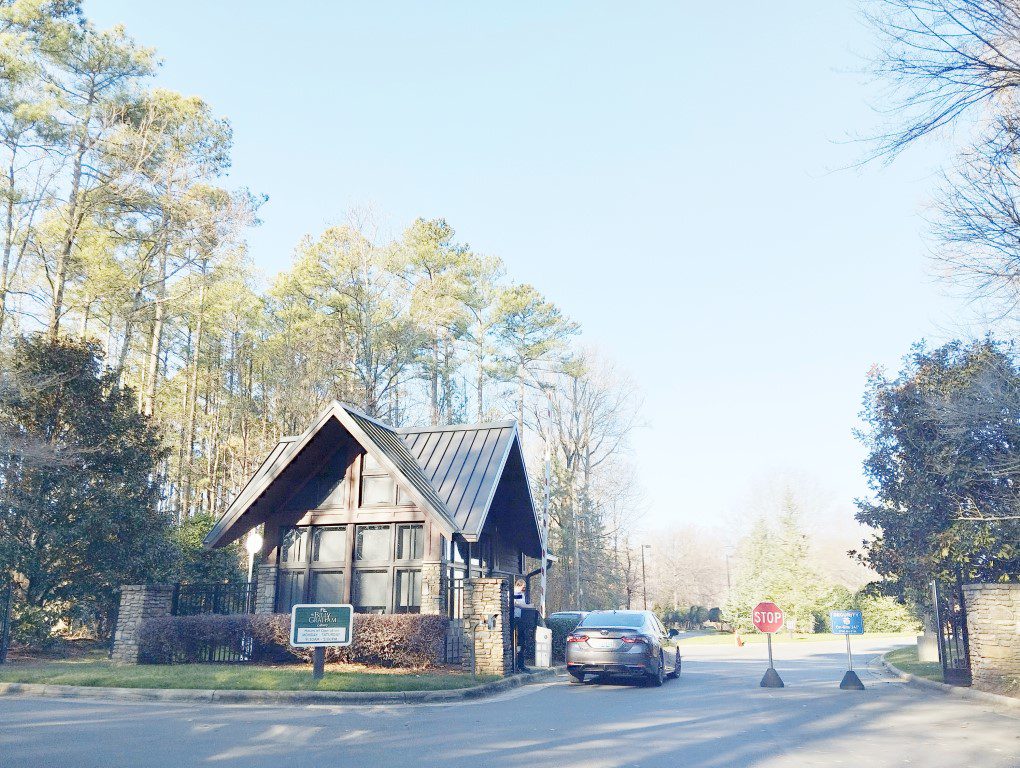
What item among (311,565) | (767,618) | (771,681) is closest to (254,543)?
(311,565)

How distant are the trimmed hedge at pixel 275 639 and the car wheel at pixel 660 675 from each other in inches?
169

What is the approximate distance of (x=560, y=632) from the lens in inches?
911

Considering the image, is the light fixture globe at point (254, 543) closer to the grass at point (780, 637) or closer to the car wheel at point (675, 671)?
the car wheel at point (675, 671)

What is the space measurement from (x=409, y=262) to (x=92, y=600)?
2253cm

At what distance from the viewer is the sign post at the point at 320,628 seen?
14273 millimetres

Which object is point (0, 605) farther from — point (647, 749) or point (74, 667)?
point (647, 749)

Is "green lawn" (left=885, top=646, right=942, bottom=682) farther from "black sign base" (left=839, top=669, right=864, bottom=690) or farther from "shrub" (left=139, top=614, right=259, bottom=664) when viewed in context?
"shrub" (left=139, top=614, right=259, bottom=664)

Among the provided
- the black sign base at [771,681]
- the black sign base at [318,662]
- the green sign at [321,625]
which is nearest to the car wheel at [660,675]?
the black sign base at [771,681]

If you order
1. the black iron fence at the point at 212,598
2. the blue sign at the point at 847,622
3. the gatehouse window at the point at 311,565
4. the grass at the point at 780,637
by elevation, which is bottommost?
the grass at the point at 780,637

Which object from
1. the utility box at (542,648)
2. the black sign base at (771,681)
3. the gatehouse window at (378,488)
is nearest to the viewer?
the black sign base at (771,681)

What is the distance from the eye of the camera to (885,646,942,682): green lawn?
17234mm

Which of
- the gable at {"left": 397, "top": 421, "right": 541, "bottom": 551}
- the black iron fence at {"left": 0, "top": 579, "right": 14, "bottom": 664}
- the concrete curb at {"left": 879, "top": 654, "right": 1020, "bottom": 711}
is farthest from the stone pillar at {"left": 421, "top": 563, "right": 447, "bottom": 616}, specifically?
the concrete curb at {"left": 879, "top": 654, "right": 1020, "bottom": 711}

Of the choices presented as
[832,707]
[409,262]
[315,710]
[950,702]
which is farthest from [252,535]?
[409,262]

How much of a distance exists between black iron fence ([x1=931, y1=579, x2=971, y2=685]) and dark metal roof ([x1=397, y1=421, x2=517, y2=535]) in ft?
31.7
